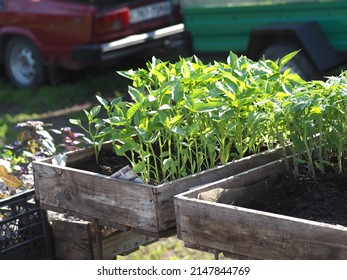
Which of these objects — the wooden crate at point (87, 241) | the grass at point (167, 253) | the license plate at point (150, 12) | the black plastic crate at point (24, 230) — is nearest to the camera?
the black plastic crate at point (24, 230)

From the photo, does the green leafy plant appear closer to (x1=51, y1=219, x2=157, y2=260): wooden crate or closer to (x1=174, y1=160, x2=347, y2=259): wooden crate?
(x1=174, y1=160, x2=347, y2=259): wooden crate

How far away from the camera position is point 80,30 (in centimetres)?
887

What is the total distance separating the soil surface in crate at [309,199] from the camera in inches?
111

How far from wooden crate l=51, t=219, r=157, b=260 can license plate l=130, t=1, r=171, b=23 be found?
5.48 m

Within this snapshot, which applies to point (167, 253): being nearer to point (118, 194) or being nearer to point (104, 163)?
point (104, 163)

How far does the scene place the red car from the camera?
8820 mm

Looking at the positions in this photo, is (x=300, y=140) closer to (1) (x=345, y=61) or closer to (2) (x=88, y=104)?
(1) (x=345, y=61)

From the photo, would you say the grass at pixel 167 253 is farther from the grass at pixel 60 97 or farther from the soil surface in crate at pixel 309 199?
the grass at pixel 60 97

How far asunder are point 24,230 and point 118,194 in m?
0.82

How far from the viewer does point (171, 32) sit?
364 inches

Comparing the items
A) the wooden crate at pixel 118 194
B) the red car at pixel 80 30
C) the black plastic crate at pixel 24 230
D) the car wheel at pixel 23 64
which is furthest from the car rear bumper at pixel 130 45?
the wooden crate at pixel 118 194

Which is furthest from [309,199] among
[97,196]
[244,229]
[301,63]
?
[301,63]

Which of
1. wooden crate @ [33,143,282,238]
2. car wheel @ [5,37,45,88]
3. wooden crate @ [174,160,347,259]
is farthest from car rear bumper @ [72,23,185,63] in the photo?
wooden crate @ [174,160,347,259]

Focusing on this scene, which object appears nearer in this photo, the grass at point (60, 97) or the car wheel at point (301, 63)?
the car wheel at point (301, 63)
